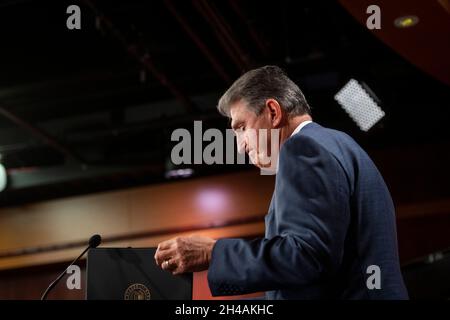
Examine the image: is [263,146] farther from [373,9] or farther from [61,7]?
[61,7]

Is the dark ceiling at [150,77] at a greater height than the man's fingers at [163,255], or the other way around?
the dark ceiling at [150,77]

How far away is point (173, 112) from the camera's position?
5.90m

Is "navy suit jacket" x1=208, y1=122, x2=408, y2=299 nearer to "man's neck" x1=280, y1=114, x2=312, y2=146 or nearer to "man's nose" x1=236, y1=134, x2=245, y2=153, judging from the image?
"man's neck" x1=280, y1=114, x2=312, y2=146

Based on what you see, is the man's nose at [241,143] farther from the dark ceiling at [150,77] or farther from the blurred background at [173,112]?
the dark ceiling at [150,77]

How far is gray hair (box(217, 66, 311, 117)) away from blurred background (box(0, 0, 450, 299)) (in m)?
1.51

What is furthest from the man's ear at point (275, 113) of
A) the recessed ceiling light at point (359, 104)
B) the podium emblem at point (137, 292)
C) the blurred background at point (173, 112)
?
the recessed ceiling light at point (359, 104)

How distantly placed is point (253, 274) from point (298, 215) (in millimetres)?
158

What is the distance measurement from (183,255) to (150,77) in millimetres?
4096

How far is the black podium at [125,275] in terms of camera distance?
154cm

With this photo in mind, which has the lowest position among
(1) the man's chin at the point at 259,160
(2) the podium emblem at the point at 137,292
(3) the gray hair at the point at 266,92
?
(2) the podium emblem at the point at 137,292

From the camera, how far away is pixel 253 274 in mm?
1409

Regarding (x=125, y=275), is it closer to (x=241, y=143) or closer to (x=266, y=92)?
(x=241, y=143)

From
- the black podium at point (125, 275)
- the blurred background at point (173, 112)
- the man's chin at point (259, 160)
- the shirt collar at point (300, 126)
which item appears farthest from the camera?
the blurred background at point (173, 112)

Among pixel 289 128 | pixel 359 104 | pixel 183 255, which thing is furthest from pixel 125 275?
pixel 359 104
